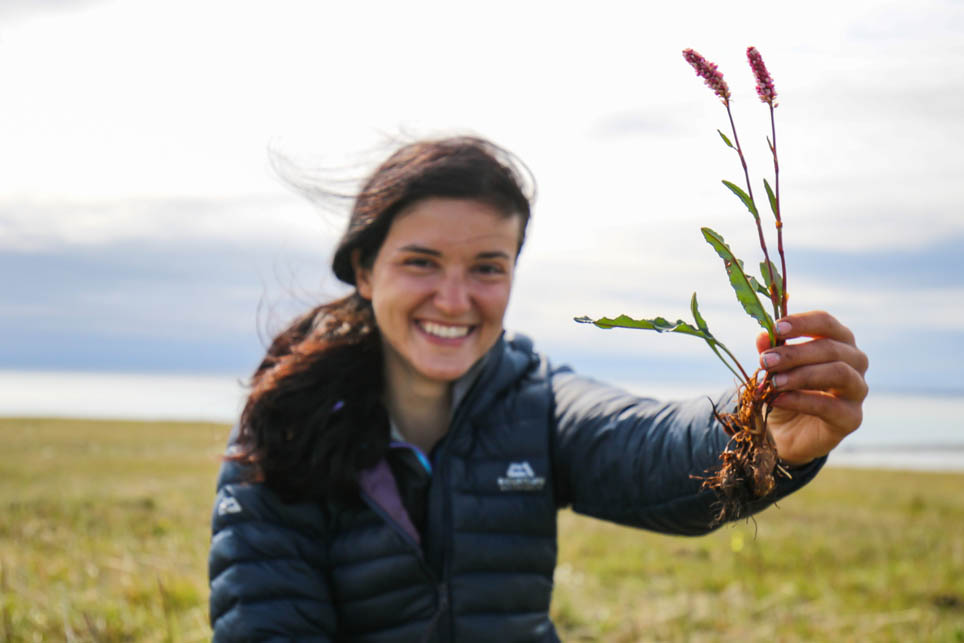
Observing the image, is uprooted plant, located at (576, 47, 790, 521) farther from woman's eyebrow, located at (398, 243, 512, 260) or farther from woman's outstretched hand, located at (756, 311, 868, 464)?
woman's eyebrow, located at (398, 243, 512, 260)

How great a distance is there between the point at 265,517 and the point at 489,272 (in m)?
1.44

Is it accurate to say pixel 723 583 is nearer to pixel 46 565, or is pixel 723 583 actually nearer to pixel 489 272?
pixel 489 272

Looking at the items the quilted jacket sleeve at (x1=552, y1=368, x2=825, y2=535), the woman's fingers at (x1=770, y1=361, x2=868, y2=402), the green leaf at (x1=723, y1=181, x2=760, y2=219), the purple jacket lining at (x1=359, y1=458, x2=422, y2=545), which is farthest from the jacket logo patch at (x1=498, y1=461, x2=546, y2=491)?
the green leaf at (x1=723, y1=181, x2=760, y2=219)

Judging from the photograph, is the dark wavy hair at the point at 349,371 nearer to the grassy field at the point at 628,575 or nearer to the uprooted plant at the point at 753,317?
the grassy field at the point at 628,575

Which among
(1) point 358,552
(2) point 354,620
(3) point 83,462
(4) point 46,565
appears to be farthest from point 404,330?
(3) point 83,462

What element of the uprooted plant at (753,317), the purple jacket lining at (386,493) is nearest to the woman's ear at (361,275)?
the purple jacket lining at (386,493)

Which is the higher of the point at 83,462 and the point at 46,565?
the point at 46,565

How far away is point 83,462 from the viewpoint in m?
14.5

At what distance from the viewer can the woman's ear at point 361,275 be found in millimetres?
3715

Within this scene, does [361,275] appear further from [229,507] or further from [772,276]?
[772,276]

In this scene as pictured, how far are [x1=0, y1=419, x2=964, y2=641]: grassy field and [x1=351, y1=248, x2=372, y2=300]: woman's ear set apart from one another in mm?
1011

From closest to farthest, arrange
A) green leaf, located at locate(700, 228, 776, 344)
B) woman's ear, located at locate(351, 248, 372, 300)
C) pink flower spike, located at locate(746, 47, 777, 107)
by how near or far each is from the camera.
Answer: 1. pink flower spike, located at locate(746, 47, 777, 107)
2. green leaf, located at locate(700, 228, 776, 344)
3. woman's ear, located at locate(351, 248, 372, 300)

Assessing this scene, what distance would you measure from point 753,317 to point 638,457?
1275 mm

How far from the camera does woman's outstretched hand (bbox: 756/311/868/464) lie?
6.56ft
